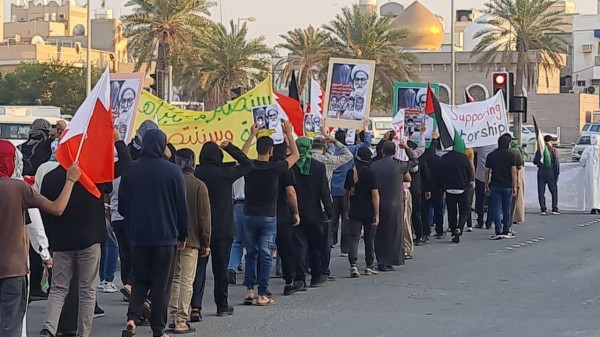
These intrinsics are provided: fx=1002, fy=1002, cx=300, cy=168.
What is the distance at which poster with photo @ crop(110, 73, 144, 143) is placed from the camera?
42.3ft

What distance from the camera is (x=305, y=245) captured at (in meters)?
12.2

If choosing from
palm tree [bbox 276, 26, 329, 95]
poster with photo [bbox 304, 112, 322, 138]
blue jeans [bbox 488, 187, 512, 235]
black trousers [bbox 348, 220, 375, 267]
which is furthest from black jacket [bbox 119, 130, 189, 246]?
palm tree [bbox 276, 26, 329, 95]

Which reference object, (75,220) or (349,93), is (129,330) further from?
(349,93)

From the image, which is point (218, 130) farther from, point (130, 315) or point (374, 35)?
point (374, 35)

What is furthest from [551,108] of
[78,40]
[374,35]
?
[78,40]

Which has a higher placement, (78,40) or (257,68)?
(78,40)

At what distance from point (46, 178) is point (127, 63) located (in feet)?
285

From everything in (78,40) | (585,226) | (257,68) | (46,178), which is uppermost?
(78,40)

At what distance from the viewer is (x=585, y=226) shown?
2050 centimetres

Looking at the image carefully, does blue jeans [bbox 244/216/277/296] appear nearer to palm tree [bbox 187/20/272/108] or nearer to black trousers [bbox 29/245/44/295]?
black trousers [bbox 29/245/44/295]

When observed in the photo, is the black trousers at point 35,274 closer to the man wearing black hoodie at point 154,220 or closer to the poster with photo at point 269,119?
the man wearing black hoodie at point 154,220

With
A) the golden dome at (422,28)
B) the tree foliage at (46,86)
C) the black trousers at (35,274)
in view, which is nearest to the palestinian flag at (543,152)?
the black trousers at (35,274)

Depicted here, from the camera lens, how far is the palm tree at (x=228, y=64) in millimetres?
47719

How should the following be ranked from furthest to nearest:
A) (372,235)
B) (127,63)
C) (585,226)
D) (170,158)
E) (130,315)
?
(127,63) < (585,226) < (372,235) < (170,158) < (130,315)
